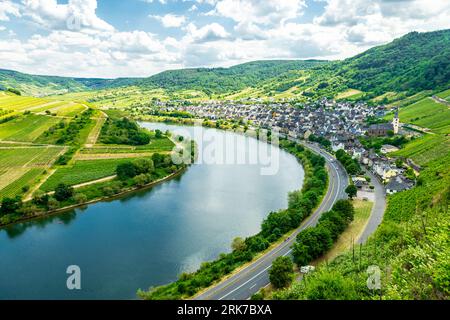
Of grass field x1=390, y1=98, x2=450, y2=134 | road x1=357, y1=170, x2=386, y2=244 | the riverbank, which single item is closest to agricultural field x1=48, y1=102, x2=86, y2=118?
the riverbank

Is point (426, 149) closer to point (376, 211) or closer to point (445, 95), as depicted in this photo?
point (376, 211)

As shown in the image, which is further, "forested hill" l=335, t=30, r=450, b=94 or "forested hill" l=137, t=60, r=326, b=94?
"forested hill" l=137, t=60, r=326, b=94

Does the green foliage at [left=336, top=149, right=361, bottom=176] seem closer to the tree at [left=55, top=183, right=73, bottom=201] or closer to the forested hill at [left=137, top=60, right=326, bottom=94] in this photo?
the tree at [left=55, top=183, right=73, bottom=201]

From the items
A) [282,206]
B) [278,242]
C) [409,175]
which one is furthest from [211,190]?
[409,175]

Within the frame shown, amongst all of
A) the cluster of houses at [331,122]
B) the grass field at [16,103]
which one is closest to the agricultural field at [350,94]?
the cluster of houses at [331,122]

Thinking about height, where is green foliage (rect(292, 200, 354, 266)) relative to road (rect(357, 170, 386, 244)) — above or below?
above

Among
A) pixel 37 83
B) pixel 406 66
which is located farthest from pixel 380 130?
pixel 37 83
